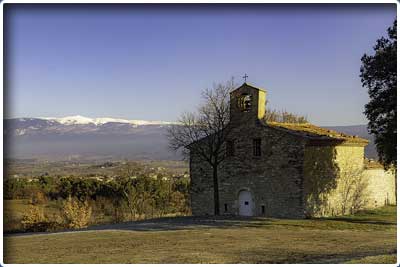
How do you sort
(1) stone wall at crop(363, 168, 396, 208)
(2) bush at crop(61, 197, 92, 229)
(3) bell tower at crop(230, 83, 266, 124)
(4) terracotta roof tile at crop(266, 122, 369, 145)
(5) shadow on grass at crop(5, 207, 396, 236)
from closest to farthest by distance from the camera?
1. (5) shadow on grass at crop(5, 207, 396, 236)
2. (4) terracotta roof tile at crop(266, 122, 369, 145)
3. (3) bell tower at crop(230, 83, 266, 124)
4. (1) stone wall at crop(363, 168, 396, 208)
5. (2) bush at crop(61, 197, 92, 229)

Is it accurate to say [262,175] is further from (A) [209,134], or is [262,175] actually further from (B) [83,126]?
(B) [83,126]

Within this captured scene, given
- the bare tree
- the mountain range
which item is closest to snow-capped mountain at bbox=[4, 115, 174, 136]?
the mountain range

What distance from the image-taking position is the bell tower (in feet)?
78.3

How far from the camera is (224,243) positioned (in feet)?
50.8

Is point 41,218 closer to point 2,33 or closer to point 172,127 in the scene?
point 172,127

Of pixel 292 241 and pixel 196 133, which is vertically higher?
pixel 196 133

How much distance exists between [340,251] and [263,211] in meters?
9.70

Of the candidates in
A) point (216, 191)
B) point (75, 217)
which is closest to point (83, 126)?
point (75, 217)

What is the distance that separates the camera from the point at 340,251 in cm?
1371

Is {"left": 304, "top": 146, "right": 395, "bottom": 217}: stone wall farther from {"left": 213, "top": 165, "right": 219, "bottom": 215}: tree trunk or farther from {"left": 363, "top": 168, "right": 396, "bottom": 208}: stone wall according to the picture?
{"left": 213, "top": 165, "right": 219, "bottom": 215}: tree trunk

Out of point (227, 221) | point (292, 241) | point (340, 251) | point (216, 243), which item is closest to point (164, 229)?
point (227, 221)

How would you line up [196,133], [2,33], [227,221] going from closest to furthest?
[2,33]
[227,221]
[196,133]

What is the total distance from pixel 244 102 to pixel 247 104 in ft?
0.64

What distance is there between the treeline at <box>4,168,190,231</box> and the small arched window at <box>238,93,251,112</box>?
16.7 m
